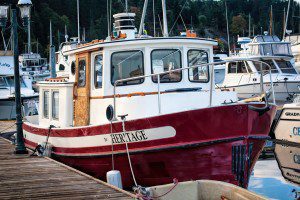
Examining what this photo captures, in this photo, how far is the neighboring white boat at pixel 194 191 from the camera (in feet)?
28.6

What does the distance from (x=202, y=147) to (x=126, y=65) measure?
278 cm

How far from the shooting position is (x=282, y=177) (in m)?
14.1

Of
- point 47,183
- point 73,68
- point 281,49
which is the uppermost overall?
point 281,49

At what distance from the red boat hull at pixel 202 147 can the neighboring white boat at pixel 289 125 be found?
3.46 m

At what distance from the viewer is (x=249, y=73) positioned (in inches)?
939

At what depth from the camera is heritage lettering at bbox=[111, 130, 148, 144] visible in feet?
33.9

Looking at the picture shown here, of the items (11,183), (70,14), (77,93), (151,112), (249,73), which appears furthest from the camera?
(70,14)

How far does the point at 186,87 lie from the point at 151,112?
1196 mm

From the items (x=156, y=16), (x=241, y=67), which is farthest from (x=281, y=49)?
(x=156, y=16)

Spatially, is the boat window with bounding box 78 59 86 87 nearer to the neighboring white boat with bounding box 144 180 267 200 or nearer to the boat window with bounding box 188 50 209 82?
the boat window with bounding box 188 50 209 82

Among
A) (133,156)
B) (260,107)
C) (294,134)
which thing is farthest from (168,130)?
(294,134)

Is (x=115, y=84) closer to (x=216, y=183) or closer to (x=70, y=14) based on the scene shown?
(x=216, y=183)

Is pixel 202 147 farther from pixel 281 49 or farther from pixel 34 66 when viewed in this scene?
pixel 34 66

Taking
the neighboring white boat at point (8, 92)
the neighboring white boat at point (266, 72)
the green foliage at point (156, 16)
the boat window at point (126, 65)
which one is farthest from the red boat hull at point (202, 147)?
the green foliage at point (156, 16)
